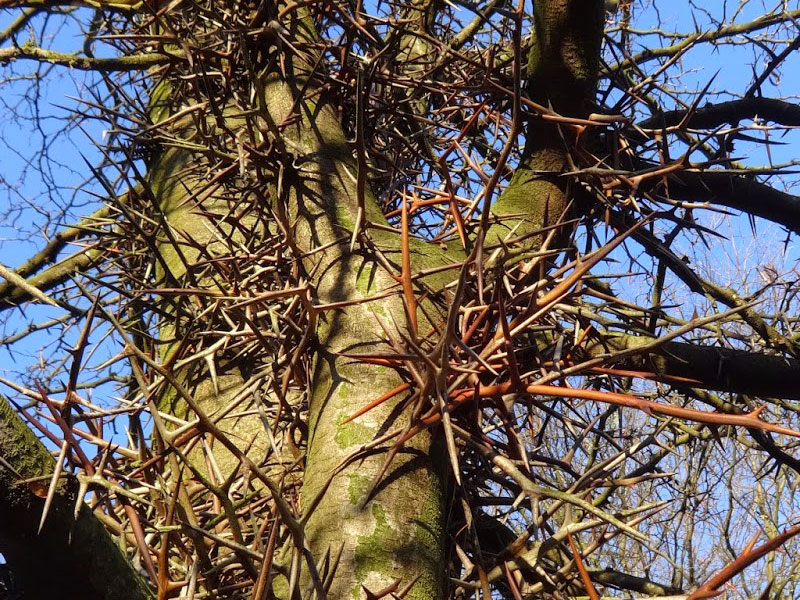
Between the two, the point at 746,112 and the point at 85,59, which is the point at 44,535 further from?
the point at 746,112

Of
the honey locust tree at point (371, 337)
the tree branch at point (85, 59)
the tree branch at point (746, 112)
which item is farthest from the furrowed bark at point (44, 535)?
the tree branch at point (746, 112)

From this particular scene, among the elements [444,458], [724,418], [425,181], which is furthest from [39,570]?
[425,181]

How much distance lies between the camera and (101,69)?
2109 millimetres

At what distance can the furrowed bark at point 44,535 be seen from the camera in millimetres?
790

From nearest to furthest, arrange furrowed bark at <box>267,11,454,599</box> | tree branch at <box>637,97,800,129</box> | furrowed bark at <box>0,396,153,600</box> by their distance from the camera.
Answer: furrowed bark at <box>0,396,153,600</box>, furrowed bark at <box>267,11,454,599</box>, tree branch at <box>637,97,800,129</box>

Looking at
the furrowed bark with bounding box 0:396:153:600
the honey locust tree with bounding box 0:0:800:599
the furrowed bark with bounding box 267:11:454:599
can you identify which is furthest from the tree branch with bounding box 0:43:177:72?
the furrowed bark with bounding box 0:396:153:600

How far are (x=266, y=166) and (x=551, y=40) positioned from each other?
23.6 inches

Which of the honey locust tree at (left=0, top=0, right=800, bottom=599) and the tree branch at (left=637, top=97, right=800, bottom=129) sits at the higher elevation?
the tree branch at (left=637, top=97, right=800, bottom=129)

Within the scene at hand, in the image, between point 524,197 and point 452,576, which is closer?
point 452,576

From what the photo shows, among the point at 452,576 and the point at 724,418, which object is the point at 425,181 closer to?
the point at 452,576

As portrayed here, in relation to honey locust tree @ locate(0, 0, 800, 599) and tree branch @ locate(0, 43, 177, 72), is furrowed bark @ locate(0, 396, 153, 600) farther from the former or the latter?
tree branch @ locate(0, 43, 177, 72)

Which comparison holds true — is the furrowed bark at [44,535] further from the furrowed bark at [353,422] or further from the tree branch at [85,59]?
the tree branch at [85,59]

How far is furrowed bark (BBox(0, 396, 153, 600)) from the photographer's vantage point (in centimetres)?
79

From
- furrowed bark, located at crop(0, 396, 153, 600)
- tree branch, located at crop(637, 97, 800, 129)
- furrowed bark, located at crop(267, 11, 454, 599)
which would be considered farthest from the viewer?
tree branch, located at crop(637, 97, 800, 129)
